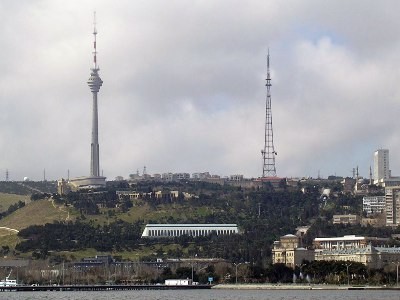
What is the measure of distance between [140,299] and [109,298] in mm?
7523

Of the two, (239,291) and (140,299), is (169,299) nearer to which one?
(140,299)

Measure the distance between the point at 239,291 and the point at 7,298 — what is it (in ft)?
108

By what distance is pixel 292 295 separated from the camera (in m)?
175

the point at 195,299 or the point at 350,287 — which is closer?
the point at 195,299

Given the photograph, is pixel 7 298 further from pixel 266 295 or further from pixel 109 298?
pixel 266 295

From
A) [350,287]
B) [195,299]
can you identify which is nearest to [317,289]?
[350,287]

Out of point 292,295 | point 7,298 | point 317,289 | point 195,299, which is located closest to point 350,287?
point 317,289

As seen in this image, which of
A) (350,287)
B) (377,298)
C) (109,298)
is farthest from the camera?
(350,287)

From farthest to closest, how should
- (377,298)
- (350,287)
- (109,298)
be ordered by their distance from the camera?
(350,287), (109,298), (377,298)

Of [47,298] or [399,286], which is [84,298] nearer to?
[47,298]

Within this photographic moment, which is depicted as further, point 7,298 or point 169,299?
point 7,298

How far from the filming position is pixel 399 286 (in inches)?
7682

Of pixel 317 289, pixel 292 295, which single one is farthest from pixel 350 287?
pixel 292 295

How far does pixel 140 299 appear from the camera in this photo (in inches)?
6585
